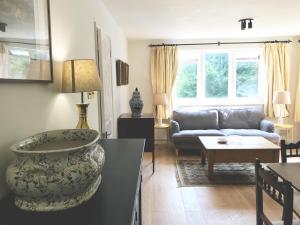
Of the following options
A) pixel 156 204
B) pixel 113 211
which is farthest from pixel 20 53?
pixel 156 204

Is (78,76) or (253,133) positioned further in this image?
(253,133)

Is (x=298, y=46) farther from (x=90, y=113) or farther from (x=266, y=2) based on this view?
(x=90, y=113)

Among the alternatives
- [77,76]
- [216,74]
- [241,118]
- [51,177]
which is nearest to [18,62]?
[77,76]

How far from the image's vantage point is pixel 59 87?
5.15 ft

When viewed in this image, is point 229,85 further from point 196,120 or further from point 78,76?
point 78,76

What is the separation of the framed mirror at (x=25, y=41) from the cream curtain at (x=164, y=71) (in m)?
Answer: 4.08

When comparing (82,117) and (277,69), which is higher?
(277,69)

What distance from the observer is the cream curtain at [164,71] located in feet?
17.6

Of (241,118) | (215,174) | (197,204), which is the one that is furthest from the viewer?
(241,118)

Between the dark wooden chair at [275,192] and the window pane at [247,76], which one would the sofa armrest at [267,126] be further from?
the dark wooden chair at [275,192]

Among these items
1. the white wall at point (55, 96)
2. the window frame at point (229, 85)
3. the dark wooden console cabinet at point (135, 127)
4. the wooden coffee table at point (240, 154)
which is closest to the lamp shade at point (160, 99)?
the window frame at point (229, 85)

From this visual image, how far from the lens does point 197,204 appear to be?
9.29ft

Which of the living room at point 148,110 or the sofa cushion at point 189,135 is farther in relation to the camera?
the sofa cushion at point 189,135

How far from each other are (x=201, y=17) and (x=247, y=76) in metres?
2.45
